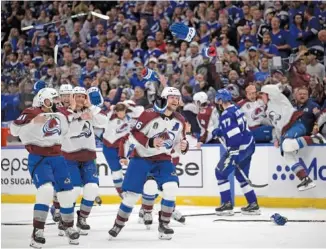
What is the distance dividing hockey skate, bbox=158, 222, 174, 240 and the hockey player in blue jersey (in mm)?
2176

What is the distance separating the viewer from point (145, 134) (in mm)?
7559

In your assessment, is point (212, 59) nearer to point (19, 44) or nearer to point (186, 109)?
point (186, 109)

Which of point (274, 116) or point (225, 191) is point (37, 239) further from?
point (274, 116)

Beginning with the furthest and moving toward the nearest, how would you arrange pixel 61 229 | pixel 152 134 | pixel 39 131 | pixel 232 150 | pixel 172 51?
pixel 172 51 < pixel 232 150 < pixel 61 229 < pixel 152 134 < pixel 39 131

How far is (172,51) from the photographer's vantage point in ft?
42.5

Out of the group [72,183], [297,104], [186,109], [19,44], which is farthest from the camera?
[19,44]

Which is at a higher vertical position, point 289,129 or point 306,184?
point 289,129

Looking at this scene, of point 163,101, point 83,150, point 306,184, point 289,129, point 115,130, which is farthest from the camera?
point 115,130

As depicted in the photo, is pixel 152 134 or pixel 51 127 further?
pixel 152 134

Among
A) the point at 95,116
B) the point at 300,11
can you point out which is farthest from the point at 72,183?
the point at 300,11

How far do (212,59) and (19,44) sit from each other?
528 cm

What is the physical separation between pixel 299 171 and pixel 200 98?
2143 mm

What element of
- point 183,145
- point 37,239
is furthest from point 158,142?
point 37,239

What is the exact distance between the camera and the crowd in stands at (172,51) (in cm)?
1144
